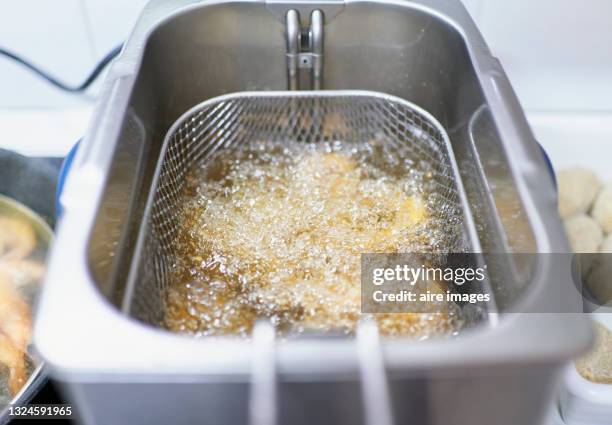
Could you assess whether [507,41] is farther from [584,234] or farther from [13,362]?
[13,362]

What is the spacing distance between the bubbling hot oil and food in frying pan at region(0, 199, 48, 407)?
24cm

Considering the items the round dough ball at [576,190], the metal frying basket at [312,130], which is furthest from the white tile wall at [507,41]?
the metal frying basket at [312,130]

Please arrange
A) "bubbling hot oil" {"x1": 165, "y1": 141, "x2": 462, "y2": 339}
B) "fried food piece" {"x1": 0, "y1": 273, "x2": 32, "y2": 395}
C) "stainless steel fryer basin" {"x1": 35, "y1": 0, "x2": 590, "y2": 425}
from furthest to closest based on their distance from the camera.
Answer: "fried food piece" {"x1": 0, "y1": 273, "x2": 32, "y2": 395}, "bubbling hot oil" {"x1": 165, "y1": 141, "x2": 462, "y2": 339}, "stainless steel fryer basin" {"x1": 35, "y1": 0, "x2": 590, "y2": 425}

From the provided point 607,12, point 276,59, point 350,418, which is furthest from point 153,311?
point 607,12

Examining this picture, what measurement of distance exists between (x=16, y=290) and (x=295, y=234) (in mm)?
382

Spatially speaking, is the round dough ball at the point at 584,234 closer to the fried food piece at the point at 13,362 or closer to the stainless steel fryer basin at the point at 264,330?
the stainless steel fryer basin at the point at 264,330

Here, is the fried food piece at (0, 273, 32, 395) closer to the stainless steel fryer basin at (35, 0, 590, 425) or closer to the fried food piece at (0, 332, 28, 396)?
the fried food piece at (0, 332, 28, 396)

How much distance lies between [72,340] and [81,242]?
90mm

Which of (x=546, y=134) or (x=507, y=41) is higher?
(x=507, y=41)

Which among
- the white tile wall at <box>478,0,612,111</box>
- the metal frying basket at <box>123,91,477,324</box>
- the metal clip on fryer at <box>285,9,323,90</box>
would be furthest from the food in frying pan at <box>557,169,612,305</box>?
the metal clip on fryer at <box>285,9,323,90</box>

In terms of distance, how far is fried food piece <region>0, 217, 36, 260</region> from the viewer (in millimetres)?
762

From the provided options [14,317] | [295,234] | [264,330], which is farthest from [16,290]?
[264,330]

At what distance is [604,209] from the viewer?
2.77ft

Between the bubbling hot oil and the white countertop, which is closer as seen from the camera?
the bubbling hot oil
